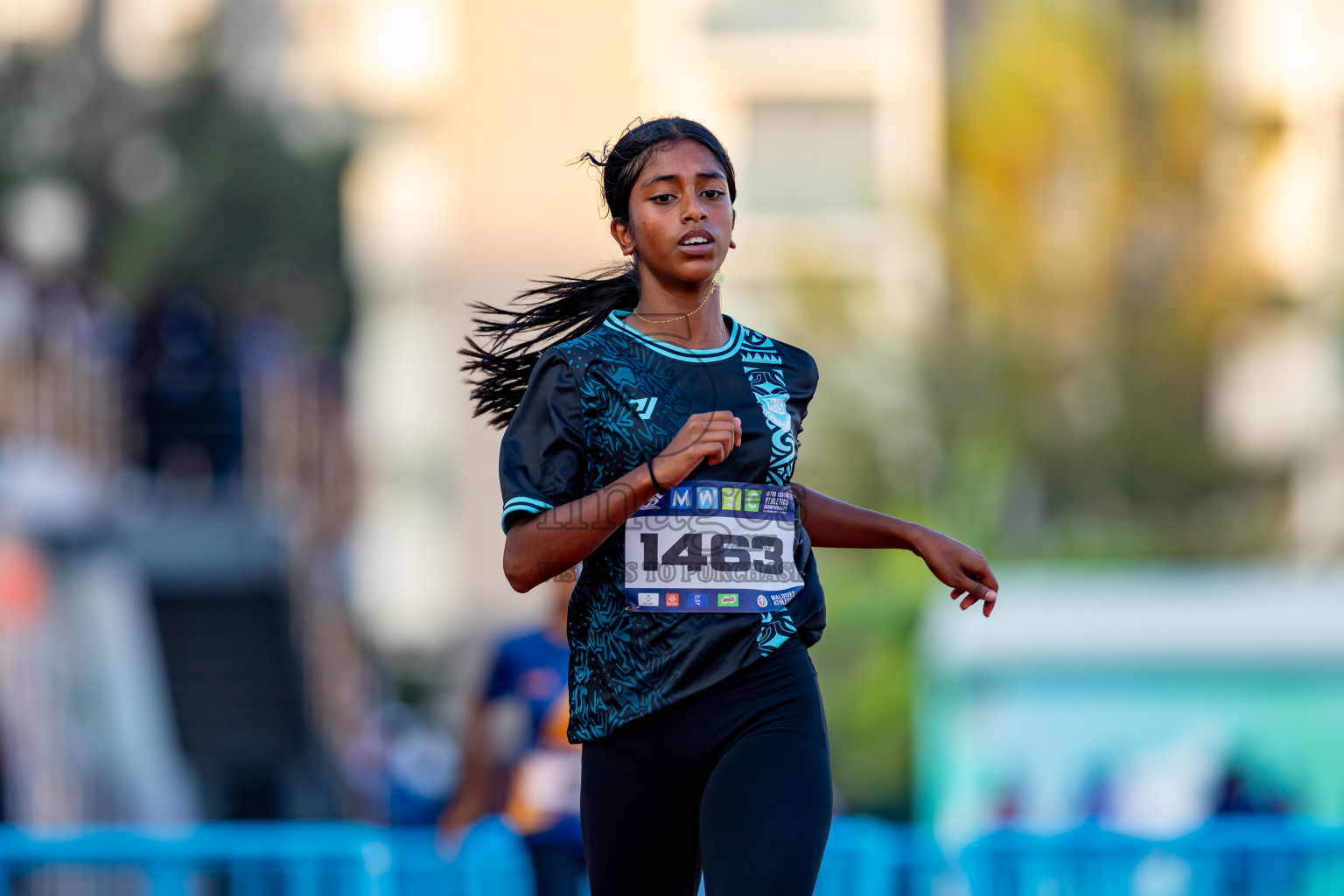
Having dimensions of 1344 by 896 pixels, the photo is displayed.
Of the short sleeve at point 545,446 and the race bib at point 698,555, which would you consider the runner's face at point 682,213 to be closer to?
the short sleeve at point 545,446

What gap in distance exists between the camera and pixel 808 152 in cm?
2466

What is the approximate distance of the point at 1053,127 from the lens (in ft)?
71.1

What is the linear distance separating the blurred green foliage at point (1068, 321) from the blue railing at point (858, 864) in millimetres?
14289

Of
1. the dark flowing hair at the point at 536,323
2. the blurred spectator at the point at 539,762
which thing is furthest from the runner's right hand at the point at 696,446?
the blurred spectator at the point at 539,762

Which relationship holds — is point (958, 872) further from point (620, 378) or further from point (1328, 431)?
point (1328, 431)

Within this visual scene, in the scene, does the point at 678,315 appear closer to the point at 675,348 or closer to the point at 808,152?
the point at 675,348

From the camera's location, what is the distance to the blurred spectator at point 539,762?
19.0ft

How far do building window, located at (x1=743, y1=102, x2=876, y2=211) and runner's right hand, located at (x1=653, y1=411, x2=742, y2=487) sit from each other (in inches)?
861

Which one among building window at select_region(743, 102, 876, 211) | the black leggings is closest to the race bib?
the black leggings

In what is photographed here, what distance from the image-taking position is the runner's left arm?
3.22 meters

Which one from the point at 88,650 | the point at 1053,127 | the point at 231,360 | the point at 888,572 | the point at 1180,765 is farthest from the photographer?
the point at 1053,127

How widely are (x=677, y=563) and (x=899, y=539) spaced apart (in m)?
0.51

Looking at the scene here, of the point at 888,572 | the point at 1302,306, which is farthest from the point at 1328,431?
the point at 888,572

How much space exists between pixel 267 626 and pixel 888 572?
7565 mm
